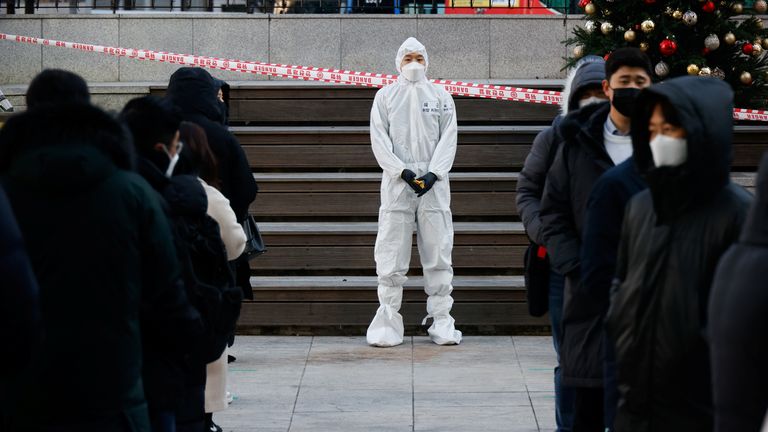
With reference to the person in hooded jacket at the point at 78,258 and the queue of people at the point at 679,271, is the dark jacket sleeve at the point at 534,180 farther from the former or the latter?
the person in hooded jacket at the point at 78,258

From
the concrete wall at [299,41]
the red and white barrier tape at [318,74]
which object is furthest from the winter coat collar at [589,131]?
the concrete wall at [299,41]

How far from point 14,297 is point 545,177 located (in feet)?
11.9

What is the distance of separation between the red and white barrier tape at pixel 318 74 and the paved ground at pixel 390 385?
10.6 feet

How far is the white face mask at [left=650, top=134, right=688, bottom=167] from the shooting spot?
4109 mm

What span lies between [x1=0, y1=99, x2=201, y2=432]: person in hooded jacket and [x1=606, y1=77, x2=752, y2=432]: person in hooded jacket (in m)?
1.52

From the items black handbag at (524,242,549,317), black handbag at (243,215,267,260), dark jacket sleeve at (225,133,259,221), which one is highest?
dark jacket sleeve at (225,133,259,221)

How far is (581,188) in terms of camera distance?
591 centimetres

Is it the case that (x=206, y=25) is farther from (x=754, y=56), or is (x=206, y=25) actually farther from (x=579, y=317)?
(x=579, y=317)

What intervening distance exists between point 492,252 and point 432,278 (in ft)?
4.19

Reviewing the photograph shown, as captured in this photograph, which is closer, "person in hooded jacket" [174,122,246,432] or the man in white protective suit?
"person in hooded jacket" [174,122,246,432]

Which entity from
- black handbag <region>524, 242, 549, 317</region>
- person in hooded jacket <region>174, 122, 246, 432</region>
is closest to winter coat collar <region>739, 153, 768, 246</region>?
person in hooded jacket <region>174, 122, 246, 432</region>

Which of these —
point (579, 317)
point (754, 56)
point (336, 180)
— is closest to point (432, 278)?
point (336, 180)

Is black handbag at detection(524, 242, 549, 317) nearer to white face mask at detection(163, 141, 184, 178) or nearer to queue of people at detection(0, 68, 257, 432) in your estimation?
white face mask at detection(163, 141, 184, 178)

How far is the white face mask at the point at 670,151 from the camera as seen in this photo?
13.5ft
